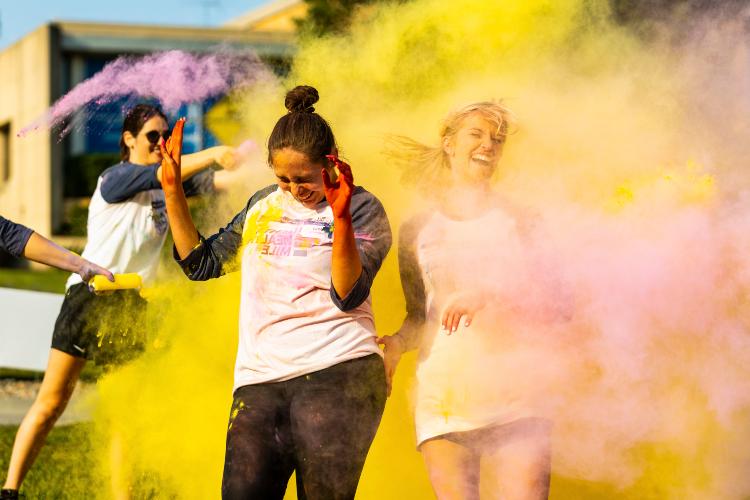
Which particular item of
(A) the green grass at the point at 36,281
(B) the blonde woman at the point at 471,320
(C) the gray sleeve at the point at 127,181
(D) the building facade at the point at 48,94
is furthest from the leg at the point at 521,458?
(D) the building facade at the point at 48,94

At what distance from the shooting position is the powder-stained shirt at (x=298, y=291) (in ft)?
11.9

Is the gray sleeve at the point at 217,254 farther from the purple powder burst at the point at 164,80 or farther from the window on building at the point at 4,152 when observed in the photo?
the window on building at the point at 4,152

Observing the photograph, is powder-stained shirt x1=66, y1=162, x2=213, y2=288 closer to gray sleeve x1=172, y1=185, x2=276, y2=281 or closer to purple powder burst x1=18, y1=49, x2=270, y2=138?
purple powder burst x1=18, y1=49, x2=270, y2=138

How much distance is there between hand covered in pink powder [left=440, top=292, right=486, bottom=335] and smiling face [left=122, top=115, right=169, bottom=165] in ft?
6.48

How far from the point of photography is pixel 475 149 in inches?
163

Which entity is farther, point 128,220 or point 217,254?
point 128,220

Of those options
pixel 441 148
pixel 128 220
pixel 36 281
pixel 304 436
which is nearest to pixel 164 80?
pixel 128 220

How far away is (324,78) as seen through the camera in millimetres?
5016

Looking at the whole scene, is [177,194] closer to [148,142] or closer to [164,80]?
[164,80]

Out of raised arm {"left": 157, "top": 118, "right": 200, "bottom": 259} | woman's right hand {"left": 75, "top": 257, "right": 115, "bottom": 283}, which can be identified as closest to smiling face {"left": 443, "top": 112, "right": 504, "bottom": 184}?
raised arm {"left": 157, "top": 118, "right": 200, "bottom": 259}

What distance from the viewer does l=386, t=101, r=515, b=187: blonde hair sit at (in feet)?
13.8

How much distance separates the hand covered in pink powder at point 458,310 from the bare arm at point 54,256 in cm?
159

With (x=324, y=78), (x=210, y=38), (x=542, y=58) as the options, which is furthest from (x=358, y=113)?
(x=210, y=38)

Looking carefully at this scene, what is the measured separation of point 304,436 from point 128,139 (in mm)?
2377
